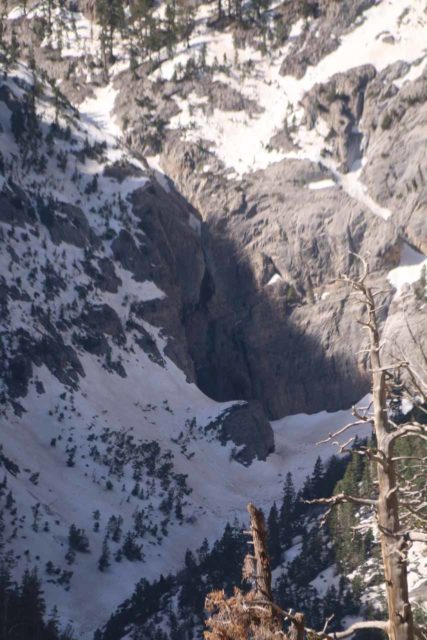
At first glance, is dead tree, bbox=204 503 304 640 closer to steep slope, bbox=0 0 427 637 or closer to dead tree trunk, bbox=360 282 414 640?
dead tree trunk, bbox=360 282 414 640

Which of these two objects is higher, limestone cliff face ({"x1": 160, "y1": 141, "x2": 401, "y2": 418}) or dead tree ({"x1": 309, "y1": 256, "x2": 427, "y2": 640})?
limestone cliff face ({"x1": 160, "y1": 141, "x2": 401, "y2": 418})

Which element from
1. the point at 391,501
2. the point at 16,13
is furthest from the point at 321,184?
the point at 391,501

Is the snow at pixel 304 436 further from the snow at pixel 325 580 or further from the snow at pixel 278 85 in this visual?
the snow at pixel 278 85

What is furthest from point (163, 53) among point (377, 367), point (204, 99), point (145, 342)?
point (377, 367)

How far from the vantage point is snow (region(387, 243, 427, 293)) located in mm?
123312

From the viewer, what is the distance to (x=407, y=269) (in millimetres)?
125375

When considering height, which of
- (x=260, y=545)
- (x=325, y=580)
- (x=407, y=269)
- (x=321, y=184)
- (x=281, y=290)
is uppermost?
(x=321, y=184)

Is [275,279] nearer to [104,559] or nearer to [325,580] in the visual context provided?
[104,559]

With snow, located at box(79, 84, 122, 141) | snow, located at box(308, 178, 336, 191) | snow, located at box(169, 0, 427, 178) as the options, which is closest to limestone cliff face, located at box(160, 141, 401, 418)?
snow, located at box(308, 178, 336, 191)

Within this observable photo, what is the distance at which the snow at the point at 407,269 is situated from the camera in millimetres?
123312

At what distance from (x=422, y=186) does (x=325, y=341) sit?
2280 centimetres

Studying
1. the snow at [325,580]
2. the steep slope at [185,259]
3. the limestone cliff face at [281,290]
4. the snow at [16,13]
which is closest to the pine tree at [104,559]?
the steep slope at [185,259]

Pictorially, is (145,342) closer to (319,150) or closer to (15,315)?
(15,315)

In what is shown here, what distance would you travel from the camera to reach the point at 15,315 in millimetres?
102688
